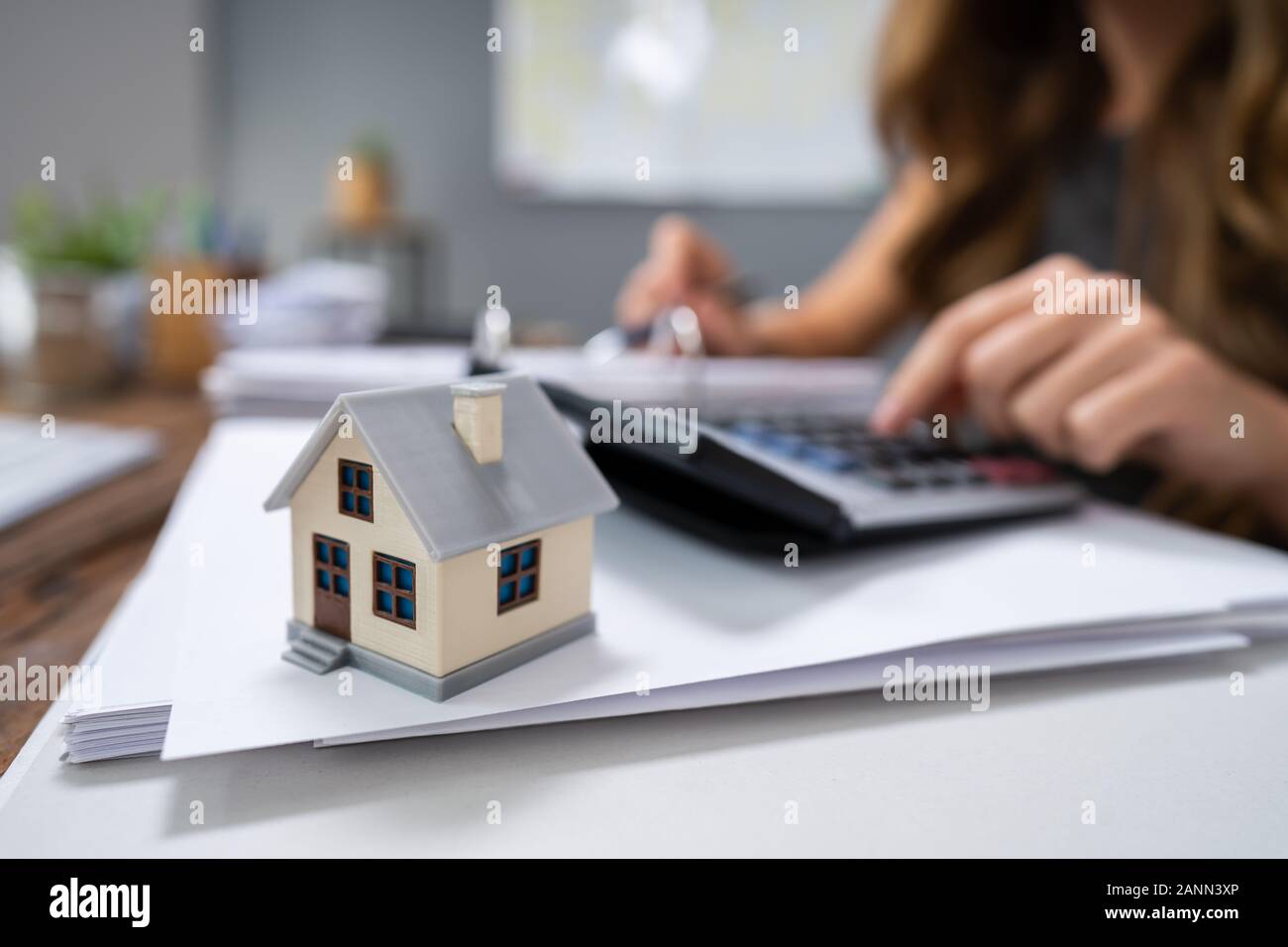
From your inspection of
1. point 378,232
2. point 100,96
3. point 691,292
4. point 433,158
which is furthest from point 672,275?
point 433,158

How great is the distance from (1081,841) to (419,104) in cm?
314

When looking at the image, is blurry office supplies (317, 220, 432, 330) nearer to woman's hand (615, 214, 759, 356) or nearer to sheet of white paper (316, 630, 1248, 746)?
woman's hand (615, 214, 759, 356)

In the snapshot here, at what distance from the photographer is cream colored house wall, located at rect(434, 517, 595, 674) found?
0.80 ft

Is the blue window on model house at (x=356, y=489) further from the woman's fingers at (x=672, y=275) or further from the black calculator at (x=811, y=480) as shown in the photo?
the woman's fingers at (x=672, y=275)

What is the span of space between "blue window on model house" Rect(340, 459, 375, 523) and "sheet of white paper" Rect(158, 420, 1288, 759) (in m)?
0.05

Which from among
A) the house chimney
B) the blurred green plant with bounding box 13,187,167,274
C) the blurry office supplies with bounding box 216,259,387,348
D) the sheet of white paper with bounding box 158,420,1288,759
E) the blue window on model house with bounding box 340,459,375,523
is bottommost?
the sheet of white paper with bounding box 158,420,1288,759

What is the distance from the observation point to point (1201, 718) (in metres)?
0.28

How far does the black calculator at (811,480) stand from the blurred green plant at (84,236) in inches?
29.5

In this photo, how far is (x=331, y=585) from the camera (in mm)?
268

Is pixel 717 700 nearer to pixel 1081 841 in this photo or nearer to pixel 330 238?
pixel 1081 841

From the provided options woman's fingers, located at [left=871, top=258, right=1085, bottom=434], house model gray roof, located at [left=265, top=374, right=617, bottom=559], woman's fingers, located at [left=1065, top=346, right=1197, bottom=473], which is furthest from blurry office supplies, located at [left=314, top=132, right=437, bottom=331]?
house model gray roof, located at [left=265, top=374, right=617, bottom=559]

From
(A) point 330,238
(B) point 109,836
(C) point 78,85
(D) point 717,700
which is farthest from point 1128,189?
(A) point 330,238

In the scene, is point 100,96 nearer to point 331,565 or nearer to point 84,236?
point 84,236
